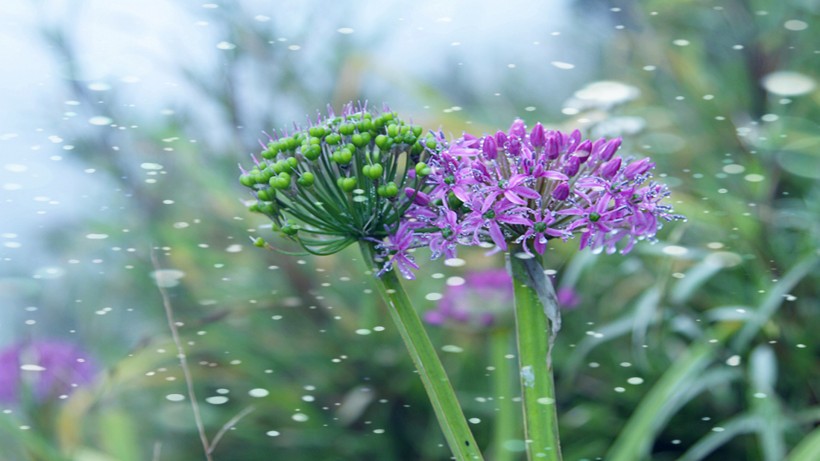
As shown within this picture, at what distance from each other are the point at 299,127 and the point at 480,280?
28 cm

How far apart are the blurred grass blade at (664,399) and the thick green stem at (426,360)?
0.36 meters

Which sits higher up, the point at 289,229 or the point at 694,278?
the point at 694,278

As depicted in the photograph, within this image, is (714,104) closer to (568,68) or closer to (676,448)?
(568,68)

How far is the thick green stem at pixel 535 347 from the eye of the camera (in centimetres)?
30

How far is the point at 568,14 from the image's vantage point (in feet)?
3.18

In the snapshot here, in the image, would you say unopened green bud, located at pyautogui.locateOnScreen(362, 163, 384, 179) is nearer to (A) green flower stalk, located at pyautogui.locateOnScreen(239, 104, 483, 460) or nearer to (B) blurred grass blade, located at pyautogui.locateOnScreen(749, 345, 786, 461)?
(A) green flower stalk, located at pyautogui.locateOnScreen(239, 104, 483, 460)

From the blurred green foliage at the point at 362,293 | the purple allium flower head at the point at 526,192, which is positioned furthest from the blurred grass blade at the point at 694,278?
the purple allium flower head at the point at 526,192

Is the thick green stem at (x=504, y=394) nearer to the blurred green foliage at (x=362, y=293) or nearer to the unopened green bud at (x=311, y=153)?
the blurred green foliage at (x=362, y=293)

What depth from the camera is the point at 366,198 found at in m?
0.29

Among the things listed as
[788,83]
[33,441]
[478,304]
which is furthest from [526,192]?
[788,83]

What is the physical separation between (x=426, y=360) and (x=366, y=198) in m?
0.06

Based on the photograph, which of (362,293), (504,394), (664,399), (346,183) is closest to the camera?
(346,183)

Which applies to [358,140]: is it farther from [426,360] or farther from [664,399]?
[664,399]

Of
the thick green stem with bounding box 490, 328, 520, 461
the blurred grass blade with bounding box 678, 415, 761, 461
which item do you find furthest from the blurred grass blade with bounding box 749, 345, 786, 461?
the thick green stem with bounding box 490, 328, 520, 461
